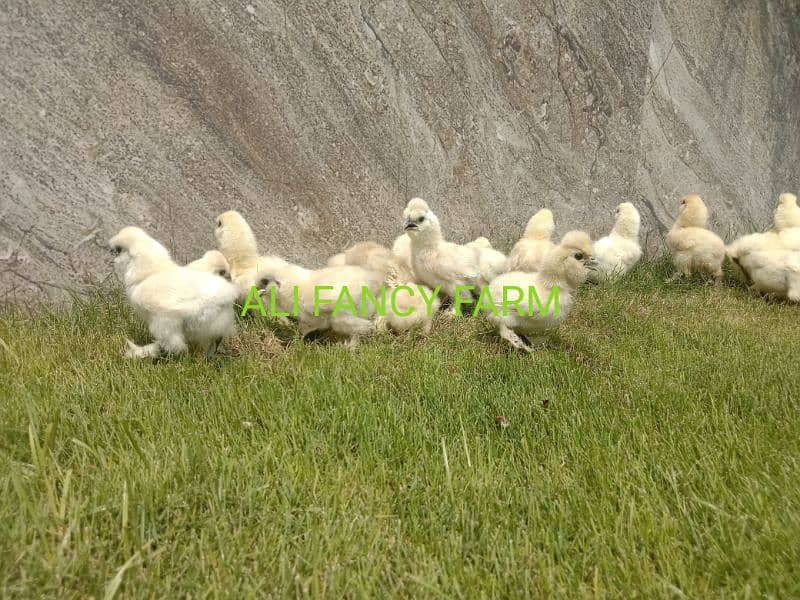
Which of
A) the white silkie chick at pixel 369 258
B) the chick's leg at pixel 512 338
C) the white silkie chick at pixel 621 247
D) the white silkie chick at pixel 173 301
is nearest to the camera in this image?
the white silkie chick at pixel 173 301

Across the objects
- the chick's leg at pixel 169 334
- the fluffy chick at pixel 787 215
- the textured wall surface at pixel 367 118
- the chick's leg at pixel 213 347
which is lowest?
the fluffy chick at pixel 787 215

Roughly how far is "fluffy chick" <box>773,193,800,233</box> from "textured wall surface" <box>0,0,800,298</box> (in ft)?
4.17

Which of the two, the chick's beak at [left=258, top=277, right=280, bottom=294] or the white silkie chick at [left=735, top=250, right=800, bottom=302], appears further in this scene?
the white silkie chick at [left=735, top=250, right=800, bottom=302]

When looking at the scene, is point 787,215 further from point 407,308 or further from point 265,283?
point 265,283

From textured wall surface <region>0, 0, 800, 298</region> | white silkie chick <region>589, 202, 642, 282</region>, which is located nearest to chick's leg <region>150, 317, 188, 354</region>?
textured wall surface <region>0, 0, 800, 298</region>

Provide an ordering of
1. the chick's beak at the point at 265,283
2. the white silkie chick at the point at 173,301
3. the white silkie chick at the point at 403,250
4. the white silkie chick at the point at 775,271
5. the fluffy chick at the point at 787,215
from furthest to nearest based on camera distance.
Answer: the fluffy chick at the point at 787,215, the white silkie chick at the point at 775,271, the white silkie chick at the point at 403,250, the chick's beak at the point at 265,283, the white silkie chick at the point at 173,301

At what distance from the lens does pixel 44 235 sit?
3.69m

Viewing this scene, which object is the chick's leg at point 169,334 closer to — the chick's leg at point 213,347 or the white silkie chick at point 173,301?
the white silkie chick at point 173,301

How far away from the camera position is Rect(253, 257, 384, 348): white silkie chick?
3.20 meters

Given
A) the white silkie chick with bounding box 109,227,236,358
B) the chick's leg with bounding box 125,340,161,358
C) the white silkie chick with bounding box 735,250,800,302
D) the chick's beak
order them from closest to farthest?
the white silkie chick with bounding box 109,227,236,358
the chick's leg with bounding box 125,340,161,358
the chick's beak
the white silkie chick with bounding box 735,250,800,302

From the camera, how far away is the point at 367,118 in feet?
15.3

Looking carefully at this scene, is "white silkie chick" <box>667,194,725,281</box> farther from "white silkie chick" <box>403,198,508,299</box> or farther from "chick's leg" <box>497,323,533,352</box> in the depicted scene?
"chick's leg" <box>497,323,533,352</box>

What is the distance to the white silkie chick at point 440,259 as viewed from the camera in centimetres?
370

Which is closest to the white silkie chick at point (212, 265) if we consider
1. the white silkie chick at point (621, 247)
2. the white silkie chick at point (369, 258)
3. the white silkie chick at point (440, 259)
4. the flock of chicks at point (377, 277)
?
the flock of chicks at point (377, 277)
